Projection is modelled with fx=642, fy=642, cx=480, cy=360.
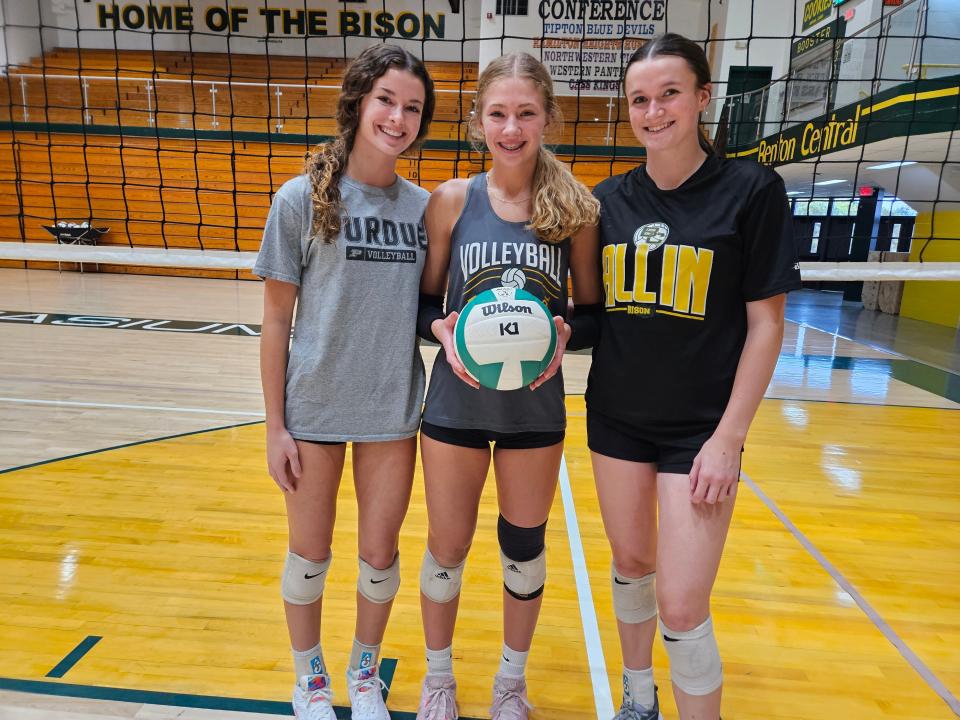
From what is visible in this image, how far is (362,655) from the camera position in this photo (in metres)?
1.64

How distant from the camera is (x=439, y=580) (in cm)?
156

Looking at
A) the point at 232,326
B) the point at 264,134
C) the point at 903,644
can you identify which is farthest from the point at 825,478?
the point at 264,134

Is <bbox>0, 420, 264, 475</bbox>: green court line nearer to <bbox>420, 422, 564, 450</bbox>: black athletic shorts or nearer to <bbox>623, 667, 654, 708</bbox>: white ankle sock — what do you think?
<bbox>420, 422, 564, 450</bbox>: black athletic shorts

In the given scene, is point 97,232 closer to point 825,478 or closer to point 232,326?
point 232,326

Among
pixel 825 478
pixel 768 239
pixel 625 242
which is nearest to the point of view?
pixel 768 239

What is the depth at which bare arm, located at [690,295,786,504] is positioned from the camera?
4.11ft

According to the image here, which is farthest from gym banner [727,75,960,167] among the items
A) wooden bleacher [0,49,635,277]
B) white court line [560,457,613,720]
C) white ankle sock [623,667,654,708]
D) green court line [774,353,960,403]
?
white ankle sock [623,667,654,708]

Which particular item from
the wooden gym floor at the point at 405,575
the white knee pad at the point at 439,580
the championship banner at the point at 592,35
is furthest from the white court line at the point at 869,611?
the championship banner at the point at 592,35

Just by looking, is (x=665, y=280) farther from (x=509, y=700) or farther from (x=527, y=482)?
(x=509, y=700)

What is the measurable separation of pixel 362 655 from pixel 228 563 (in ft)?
2.94

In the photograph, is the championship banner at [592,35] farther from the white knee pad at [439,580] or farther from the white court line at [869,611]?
the white knee pad at [439,580]

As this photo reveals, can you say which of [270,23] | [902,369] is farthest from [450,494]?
[270,23]

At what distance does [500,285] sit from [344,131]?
20.6 inches

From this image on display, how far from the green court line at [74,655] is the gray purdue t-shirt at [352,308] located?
3.27 feet
